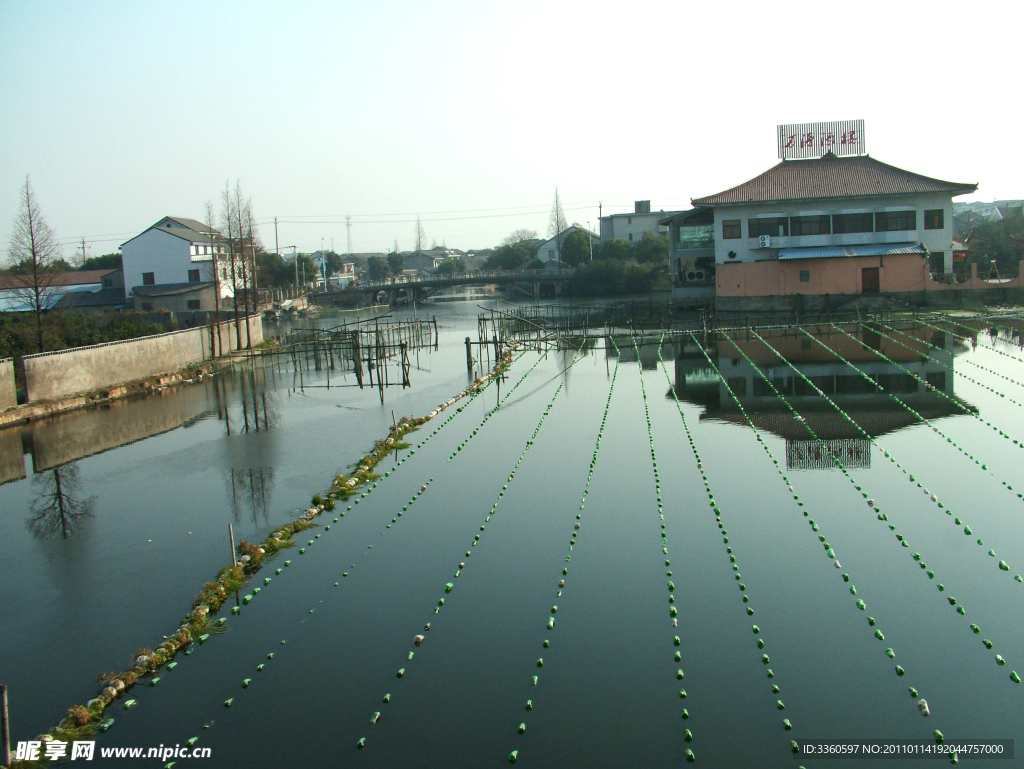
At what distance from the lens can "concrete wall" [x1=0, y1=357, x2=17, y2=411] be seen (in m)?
16.0

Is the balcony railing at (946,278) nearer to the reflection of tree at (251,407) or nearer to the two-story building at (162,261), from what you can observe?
the reflection of tree at (251,407)

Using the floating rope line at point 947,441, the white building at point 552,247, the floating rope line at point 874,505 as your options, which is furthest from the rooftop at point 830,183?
the white building at point 552,247

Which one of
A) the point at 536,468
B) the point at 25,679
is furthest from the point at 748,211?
the point at 25,679

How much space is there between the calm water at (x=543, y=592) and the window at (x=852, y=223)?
55.9 ft

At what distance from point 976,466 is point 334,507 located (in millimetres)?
7972

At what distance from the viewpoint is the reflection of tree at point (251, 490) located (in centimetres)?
990

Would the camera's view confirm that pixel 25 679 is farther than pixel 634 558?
No

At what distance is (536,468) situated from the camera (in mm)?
11320

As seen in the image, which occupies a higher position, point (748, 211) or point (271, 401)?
point (748, 211)

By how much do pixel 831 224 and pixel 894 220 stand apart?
211 cm

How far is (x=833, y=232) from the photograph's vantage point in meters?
29.7

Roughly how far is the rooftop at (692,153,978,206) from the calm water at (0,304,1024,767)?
17444mm

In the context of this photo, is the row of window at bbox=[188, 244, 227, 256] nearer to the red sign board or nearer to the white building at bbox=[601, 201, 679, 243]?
the red sign board

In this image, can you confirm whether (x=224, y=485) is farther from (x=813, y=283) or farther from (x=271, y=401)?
(x=813, y=283)
